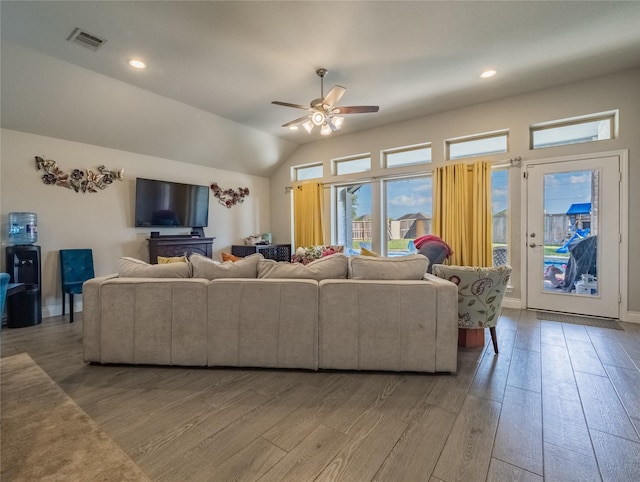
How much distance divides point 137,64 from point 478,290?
4249 mm

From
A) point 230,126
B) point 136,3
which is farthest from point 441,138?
point 136,3

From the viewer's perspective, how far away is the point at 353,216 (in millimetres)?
6012

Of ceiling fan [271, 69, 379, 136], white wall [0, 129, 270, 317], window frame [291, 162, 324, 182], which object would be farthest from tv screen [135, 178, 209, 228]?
ceiling fan [271, 69, 379, 136]

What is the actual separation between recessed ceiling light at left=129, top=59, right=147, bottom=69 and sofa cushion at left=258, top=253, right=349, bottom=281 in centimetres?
274

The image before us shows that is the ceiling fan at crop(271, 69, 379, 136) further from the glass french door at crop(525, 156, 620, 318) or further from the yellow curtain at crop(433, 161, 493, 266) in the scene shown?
the glass french door at crop(525, 156, 620, 318)

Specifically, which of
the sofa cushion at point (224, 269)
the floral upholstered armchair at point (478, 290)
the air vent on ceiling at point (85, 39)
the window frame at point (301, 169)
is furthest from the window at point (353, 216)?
the air vent on ceiling at point (85, 39)

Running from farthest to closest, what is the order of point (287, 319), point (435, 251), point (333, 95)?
point (435, 251), point (333, 95), point (287, 319)

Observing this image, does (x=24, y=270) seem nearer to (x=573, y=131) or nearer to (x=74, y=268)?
(x=74, y=268)

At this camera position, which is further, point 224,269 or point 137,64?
point 137,64

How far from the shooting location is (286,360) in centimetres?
232

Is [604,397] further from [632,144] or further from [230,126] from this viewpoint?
[230,126]

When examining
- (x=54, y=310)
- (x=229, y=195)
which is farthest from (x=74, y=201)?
(x=229, y=195)

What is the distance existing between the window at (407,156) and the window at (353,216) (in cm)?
61

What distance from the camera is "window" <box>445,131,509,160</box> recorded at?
Result: 14.5 ft
